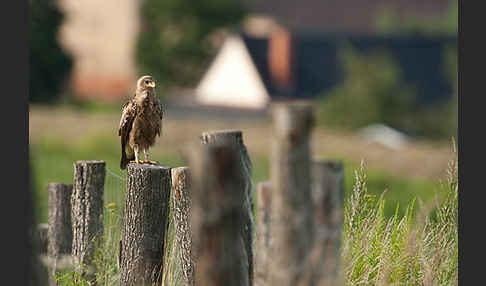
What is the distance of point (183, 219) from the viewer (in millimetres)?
6184

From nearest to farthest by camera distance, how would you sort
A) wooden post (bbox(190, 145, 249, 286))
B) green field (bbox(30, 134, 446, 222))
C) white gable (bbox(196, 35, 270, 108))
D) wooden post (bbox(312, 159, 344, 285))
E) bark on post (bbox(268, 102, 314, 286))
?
wooden post (bbox(190, 145, 249, 286)) → bark on post (bbox(268, 102, 314, 286)) → wooden post (bbox(312, 159, 344, 285)) → green field (bbox(30, 134, 446, 222)) → white gable (bbox(196, 35, 270, 108))

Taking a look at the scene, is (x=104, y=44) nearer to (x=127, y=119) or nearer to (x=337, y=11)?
(x=337, y=11)

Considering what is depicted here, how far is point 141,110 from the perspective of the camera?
638 cm

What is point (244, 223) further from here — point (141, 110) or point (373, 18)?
point (373, 18)

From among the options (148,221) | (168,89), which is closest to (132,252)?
(148,221)

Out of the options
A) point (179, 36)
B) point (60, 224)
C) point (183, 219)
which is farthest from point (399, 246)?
point (179, 36)

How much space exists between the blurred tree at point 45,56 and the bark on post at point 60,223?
86.5 feet

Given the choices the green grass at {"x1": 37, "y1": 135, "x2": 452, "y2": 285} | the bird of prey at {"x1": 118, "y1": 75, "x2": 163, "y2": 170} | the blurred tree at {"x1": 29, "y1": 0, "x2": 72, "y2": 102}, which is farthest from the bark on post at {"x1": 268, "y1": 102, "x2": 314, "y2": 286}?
the blurred tree at {"x1": 29, "y1": 0, "x2": 72, "y2": 102}

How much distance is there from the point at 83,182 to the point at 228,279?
3.31 meters

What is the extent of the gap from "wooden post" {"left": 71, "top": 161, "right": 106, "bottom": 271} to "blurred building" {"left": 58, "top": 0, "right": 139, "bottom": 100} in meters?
39.4

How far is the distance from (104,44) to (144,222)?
41882 mm

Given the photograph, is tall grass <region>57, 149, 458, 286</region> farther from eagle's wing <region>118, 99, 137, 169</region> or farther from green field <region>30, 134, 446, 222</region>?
green field <region>30, 134, 446, 222</region>

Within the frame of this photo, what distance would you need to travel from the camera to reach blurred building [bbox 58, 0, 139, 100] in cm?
4641

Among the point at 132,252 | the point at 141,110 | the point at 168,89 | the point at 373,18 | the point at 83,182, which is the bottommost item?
the point at 132,252
